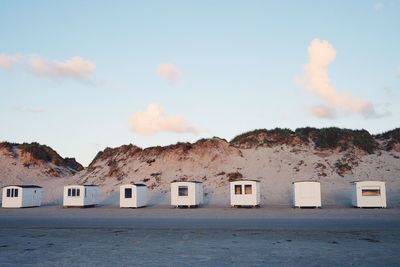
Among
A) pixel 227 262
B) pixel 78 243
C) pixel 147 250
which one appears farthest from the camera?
pixel 78 243

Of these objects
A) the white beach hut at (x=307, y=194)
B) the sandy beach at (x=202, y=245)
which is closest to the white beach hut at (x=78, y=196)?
the sandy beach at (x=202, y=245)

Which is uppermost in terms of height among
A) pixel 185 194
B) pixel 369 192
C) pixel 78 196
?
pixel 369 192

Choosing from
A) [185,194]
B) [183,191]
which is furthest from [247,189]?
[183,191]

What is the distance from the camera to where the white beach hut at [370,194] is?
36875mm

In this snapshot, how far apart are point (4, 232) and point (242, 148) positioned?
4914cm

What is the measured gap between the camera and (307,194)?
3794 centimetres

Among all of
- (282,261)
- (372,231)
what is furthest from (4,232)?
(372,231)

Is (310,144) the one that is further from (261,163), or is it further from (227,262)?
(227,262)

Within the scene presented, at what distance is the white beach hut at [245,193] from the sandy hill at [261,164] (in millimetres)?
6527

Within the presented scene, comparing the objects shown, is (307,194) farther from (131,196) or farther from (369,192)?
(131,196)

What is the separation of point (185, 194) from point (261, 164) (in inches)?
802

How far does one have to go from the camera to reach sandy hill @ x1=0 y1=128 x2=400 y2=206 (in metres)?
51.7

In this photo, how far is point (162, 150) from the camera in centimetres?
6397

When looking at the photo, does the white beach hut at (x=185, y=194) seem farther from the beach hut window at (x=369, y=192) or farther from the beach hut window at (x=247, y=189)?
the beach hut window at (x=369, y=192)
